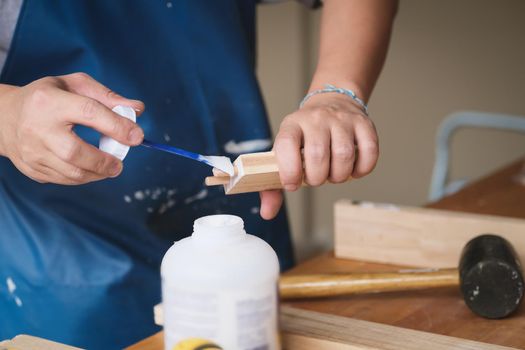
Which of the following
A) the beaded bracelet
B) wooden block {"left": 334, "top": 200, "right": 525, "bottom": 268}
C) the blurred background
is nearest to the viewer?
the beaded bracelet

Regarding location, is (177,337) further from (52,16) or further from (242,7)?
(242,7)

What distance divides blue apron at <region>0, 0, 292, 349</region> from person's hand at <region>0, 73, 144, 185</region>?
0.87ft

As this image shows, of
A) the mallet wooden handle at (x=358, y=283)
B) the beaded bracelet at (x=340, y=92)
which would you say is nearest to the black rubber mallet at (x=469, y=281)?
the mallet wooden handle at (x=358, y=283)

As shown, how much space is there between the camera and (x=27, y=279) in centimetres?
110

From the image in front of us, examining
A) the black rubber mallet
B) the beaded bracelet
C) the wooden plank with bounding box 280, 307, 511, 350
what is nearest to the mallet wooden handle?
the black rubber mallet

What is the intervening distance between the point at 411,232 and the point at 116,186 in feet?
1.44

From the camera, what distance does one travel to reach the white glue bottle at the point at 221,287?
648mm

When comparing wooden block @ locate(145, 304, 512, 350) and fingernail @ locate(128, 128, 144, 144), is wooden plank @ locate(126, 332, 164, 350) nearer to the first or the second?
wooden block @ locate(145, 304, 512, 350)

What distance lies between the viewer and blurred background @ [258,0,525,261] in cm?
277

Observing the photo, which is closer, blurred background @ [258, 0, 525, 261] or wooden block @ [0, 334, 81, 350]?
wooden block @ [0, 334, 81, 350]

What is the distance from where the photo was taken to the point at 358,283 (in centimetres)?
98

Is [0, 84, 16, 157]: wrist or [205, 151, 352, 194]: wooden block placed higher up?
[0, 84, 16, 157]: wrist

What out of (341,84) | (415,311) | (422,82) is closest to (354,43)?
(341,84)

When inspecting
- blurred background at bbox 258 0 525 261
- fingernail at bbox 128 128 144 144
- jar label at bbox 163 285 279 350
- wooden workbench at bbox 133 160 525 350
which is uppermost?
fingernail at bbox 128 128 144 144
